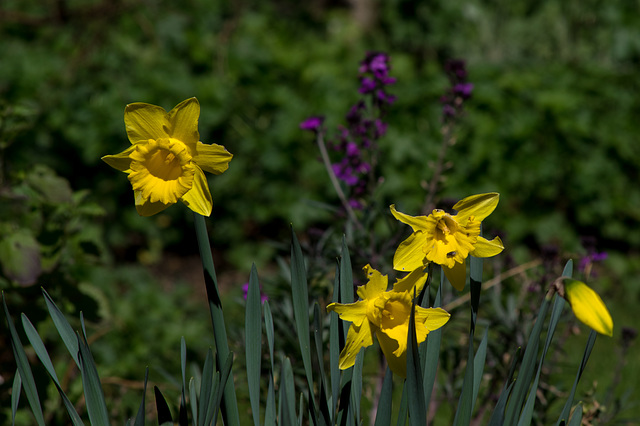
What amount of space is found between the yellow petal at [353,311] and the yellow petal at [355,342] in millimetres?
15

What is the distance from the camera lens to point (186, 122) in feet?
3.41

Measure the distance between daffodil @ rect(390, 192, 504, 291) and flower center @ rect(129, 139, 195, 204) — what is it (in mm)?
361

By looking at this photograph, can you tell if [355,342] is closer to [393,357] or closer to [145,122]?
[393,357]

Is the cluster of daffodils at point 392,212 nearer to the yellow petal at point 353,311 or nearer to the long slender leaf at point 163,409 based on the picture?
the yellow petal at point 353,311

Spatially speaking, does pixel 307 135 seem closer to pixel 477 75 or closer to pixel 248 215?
pixel 248 215

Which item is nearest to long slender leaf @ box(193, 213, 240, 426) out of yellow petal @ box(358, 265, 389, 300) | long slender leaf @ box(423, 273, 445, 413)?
yellow petal @ box(358, 265, 389, 300)

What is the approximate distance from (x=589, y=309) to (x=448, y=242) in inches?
9.7

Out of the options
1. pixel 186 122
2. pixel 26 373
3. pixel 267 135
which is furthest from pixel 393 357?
pixel 267 135

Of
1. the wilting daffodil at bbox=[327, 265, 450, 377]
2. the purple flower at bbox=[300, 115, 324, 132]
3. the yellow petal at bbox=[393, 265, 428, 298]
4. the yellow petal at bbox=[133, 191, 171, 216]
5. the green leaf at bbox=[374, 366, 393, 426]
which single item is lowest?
the green leaf at bbox=[374, 366, 393, 426]

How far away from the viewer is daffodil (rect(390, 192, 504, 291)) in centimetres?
105

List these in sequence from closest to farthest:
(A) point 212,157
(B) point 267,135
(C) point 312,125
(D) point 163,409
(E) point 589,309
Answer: (E) point 589,309 < (A) point 212,157 < (D) point 163,409 < (C) point 312,125 < (B) point 267,135

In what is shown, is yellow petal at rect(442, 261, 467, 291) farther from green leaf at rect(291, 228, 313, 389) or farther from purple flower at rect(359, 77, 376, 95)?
purple flower at rect(359, 77, 376, 95)

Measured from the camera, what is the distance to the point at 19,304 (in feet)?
6.14

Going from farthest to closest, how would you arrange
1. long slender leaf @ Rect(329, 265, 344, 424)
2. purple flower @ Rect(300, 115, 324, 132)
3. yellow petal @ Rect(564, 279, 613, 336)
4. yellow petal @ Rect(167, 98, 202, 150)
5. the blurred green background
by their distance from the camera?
the blurred green background, purple flower @ Rect(300, 115, 324, 132), long slender leaf @ Rect(329, 265, 344, 424), yellow petal @ Rect(167, 98, 202, 150), yellow petal @ Rect(564, 279, 613, 336)
